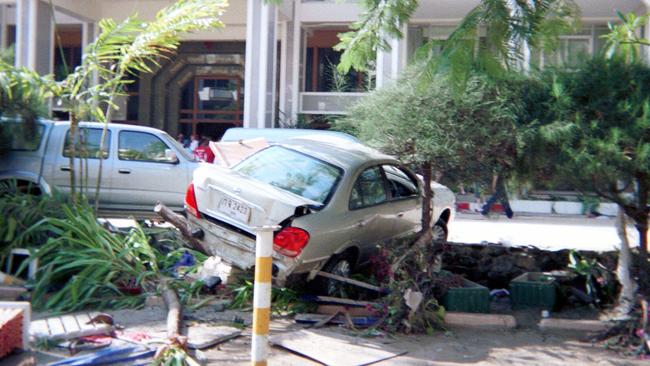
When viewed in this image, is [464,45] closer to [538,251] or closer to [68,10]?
[538,251]

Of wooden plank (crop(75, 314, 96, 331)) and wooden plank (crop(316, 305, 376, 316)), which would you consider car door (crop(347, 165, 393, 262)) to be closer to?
wooden plank (crop(316, 305, 376, 316))

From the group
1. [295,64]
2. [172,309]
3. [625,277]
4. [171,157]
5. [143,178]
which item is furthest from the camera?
[295,64]

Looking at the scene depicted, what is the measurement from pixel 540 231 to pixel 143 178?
9.18m

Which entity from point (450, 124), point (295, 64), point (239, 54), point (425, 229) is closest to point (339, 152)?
point (425, 229)

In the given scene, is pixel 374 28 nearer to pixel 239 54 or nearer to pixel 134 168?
pixel 134 168

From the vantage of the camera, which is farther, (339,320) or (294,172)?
(294,172)

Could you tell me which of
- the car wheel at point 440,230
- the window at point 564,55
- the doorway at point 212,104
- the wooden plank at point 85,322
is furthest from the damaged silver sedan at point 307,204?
the doorway at point 212,104

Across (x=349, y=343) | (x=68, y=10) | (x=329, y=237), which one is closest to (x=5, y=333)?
(x=349, y=343)

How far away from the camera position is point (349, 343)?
19.6 ft

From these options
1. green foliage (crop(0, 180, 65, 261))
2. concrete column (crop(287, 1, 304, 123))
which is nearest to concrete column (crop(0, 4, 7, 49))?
concrete column (crop(287, 1, 304, 123))

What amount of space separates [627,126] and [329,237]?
2.98 metres

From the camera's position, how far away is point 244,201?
689 centimetres

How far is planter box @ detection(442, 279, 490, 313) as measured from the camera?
702 centimetres

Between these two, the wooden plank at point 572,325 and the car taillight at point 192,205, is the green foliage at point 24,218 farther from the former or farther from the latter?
the wooden plank at point 572,325
